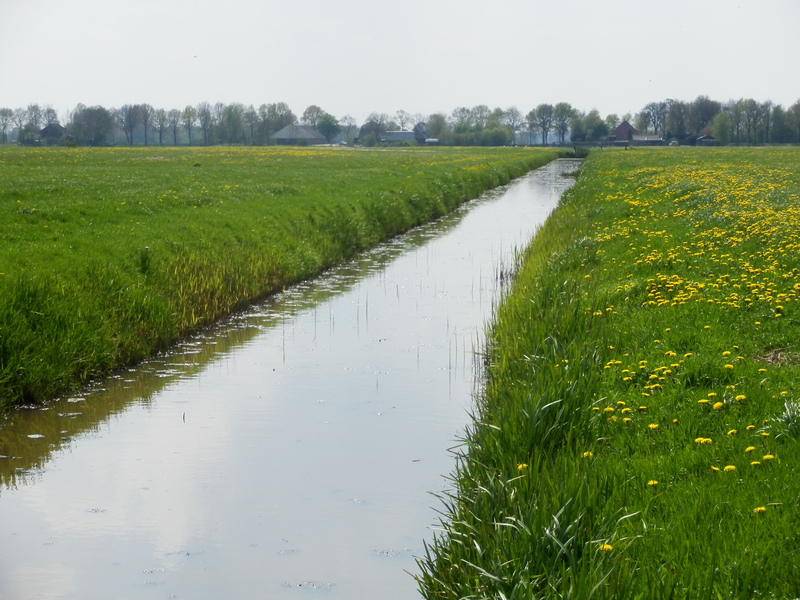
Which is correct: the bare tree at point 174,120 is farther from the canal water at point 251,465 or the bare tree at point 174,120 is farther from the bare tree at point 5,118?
the canal water at point 251,465

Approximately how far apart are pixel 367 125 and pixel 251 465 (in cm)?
Result: 18381

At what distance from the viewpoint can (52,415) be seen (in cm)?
940

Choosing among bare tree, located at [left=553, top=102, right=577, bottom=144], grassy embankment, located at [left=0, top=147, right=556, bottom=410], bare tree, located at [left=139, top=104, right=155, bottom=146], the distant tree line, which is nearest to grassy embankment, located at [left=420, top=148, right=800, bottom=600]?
grassy embankment, located at [left=0, top=147, right=556, bottom=410]

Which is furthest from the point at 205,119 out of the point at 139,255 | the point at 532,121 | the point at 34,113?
the point at 139,255

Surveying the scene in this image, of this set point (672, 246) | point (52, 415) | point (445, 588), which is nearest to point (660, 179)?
point (672, 246)

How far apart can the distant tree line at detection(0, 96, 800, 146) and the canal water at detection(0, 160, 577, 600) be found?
407 ft

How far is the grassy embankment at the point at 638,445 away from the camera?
422 cm

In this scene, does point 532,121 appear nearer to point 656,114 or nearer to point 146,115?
point 656,114

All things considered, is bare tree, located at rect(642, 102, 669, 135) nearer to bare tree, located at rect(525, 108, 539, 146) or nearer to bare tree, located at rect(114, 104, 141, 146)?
bare tree, located at rect(525, 108, 539, 146)

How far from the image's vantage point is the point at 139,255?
13.6 meters

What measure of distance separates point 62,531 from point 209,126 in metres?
168

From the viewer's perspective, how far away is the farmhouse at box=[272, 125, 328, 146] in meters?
158

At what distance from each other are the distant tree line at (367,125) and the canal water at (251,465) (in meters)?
124

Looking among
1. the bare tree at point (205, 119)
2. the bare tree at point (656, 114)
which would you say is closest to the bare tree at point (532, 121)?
the bare tree at point (656, 114)
